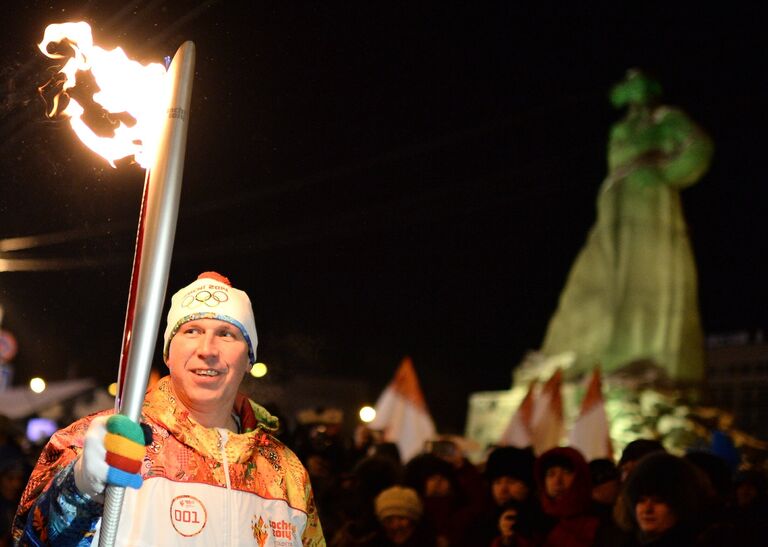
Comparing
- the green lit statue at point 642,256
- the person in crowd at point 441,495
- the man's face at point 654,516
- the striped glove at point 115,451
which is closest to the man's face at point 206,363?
the striped glove at point 115,451

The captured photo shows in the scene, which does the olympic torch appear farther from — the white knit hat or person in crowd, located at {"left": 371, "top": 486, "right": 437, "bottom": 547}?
person in crowd, located at {"left": 371, "top": 486, "right": 437, "bottom": 547}

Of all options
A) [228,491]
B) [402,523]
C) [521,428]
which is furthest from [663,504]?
[521,428]

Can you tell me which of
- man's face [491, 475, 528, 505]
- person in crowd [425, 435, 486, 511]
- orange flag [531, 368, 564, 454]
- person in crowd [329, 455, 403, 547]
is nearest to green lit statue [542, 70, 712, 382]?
orange flag [531, 368, 564, 454]

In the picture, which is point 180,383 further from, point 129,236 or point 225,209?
point 225,209

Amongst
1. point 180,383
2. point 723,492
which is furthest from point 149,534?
point 723,492

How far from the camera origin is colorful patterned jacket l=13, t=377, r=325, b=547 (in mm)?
2475

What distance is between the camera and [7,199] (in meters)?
3.38

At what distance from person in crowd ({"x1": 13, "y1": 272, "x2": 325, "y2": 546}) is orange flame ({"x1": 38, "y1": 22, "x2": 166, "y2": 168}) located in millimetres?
485

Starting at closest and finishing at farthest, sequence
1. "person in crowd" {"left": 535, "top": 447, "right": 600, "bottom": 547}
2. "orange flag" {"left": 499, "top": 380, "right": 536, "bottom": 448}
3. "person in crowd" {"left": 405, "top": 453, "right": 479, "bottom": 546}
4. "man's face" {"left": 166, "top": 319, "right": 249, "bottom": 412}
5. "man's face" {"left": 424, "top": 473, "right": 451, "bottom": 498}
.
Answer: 1. "man's face" {"left": 166, "top": 319, "right": 249, "bottom": 412}
2. "person in crowd" {"left": 535, "top": 447, "right": 600, "bottom": 547}
3. "person in crowd" {"left": 405, "top": 453, "right": 479, "bottom": 546}
4. "man's face" {"left": 424, "top": 473, "right": 451, "bottom": 498}
5. "orange flag" {"left": 499, "top": 380, "right": 536, "bottom": 448}

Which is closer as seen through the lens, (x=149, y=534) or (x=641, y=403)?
(x=149, y=534)

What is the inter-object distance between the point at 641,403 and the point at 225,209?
51.7ft

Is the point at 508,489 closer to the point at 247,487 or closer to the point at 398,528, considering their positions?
the point at 398,528

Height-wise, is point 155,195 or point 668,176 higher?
point 668,176

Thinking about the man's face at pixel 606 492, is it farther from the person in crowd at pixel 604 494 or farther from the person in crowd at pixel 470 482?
the person in crowd at pixel 470 482
